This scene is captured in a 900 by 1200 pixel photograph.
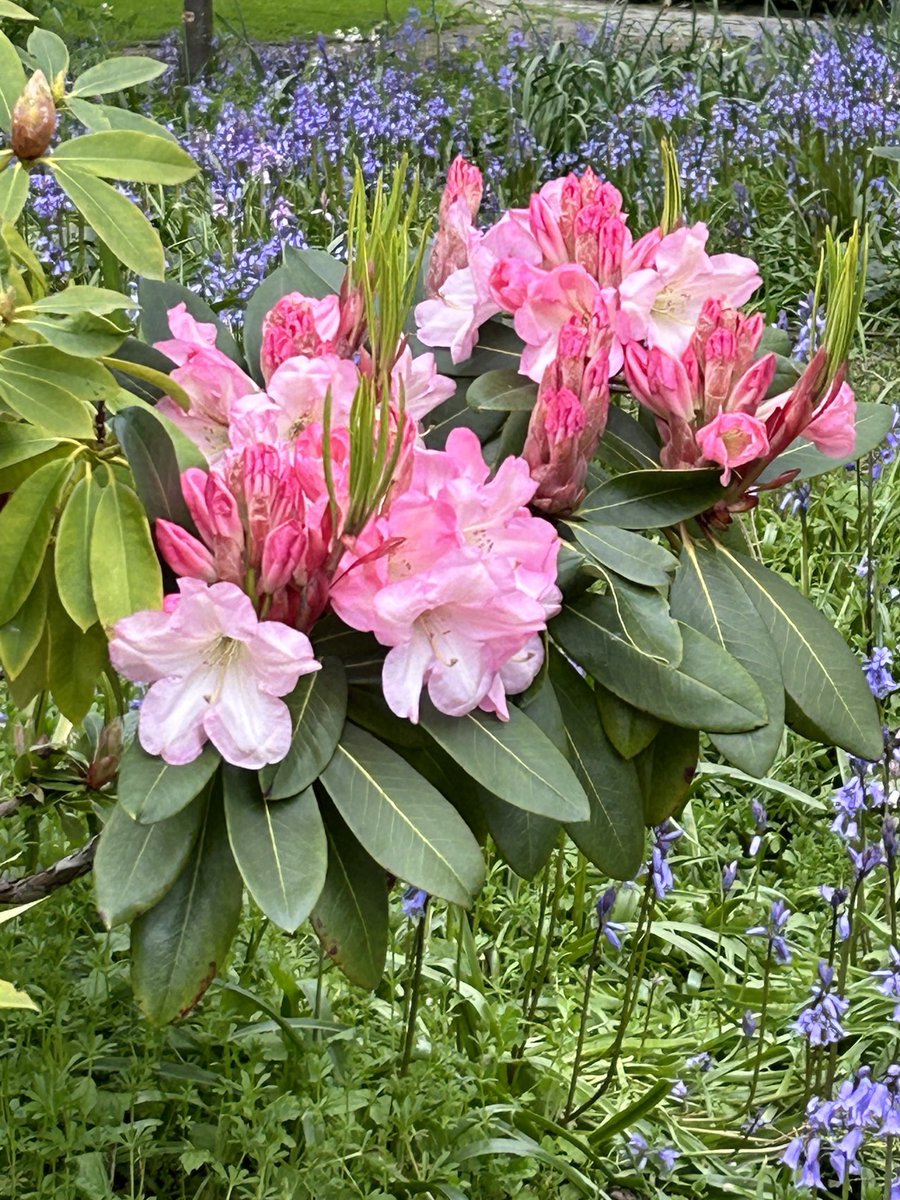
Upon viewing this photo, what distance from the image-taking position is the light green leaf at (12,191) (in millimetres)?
1056

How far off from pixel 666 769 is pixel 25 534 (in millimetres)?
533

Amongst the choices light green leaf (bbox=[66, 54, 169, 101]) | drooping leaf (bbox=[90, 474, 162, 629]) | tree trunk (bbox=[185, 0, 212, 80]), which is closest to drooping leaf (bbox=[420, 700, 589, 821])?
drooping leaf (bbox=[90, 474, 162, 629])

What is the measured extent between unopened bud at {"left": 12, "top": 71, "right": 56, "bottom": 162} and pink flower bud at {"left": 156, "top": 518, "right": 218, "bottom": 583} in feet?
1.14

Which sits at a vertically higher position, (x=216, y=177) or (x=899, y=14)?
(x=899, y=14)

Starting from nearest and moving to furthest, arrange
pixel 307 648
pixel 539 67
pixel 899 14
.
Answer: pixel 307 648 → pixel 539 67 → pixel 899 14

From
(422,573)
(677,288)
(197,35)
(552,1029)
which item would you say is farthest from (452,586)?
(197,35)

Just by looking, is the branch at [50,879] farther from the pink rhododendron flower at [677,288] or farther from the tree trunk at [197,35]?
the tree trunk at [197,35]

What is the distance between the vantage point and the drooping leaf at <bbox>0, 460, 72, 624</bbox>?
0.98m

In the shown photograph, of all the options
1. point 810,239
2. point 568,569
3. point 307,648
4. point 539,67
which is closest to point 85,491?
point 307,648

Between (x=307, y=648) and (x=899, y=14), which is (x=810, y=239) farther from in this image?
(x=307, y=648)

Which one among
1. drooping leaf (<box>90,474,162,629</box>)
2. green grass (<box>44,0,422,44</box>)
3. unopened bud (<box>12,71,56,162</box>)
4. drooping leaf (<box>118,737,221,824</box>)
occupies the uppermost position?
unopened bud (<box>12,71,56,162</box>)

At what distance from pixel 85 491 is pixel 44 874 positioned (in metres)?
0.55

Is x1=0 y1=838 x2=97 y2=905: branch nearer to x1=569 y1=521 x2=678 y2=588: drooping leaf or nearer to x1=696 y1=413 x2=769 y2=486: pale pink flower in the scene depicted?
x1=569 y1=521 x2=678 y2=588: drooping leaf

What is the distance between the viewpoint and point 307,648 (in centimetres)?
90
